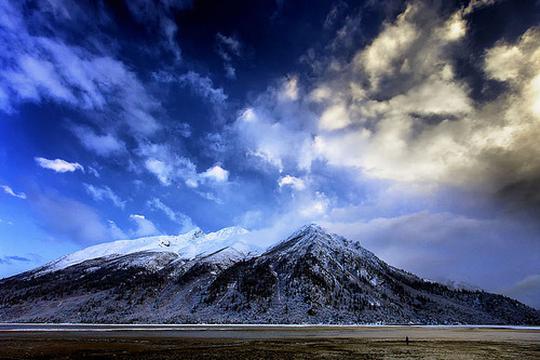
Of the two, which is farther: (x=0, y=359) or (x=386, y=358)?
(x=386, y=358)

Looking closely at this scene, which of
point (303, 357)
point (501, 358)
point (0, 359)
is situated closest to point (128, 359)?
point (0, 359)

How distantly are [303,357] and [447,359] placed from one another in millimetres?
19744

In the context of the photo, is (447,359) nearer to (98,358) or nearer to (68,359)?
(98,358)

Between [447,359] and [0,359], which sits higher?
[447,359]

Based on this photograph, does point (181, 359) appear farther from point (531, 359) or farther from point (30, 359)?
point (531, 359)

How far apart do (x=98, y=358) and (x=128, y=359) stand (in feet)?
16.5

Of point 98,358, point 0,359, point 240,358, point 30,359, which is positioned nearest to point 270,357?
point 240,358

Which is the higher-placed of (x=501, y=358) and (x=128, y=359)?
(x=501, y=358)

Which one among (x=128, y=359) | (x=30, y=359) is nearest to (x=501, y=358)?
(x=128, y=359)

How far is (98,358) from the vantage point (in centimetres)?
5025

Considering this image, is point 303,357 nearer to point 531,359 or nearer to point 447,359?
point 447,359

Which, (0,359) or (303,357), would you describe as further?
(303,357)

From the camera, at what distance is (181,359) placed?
4862 centimetres

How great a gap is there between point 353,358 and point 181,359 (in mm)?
23017
